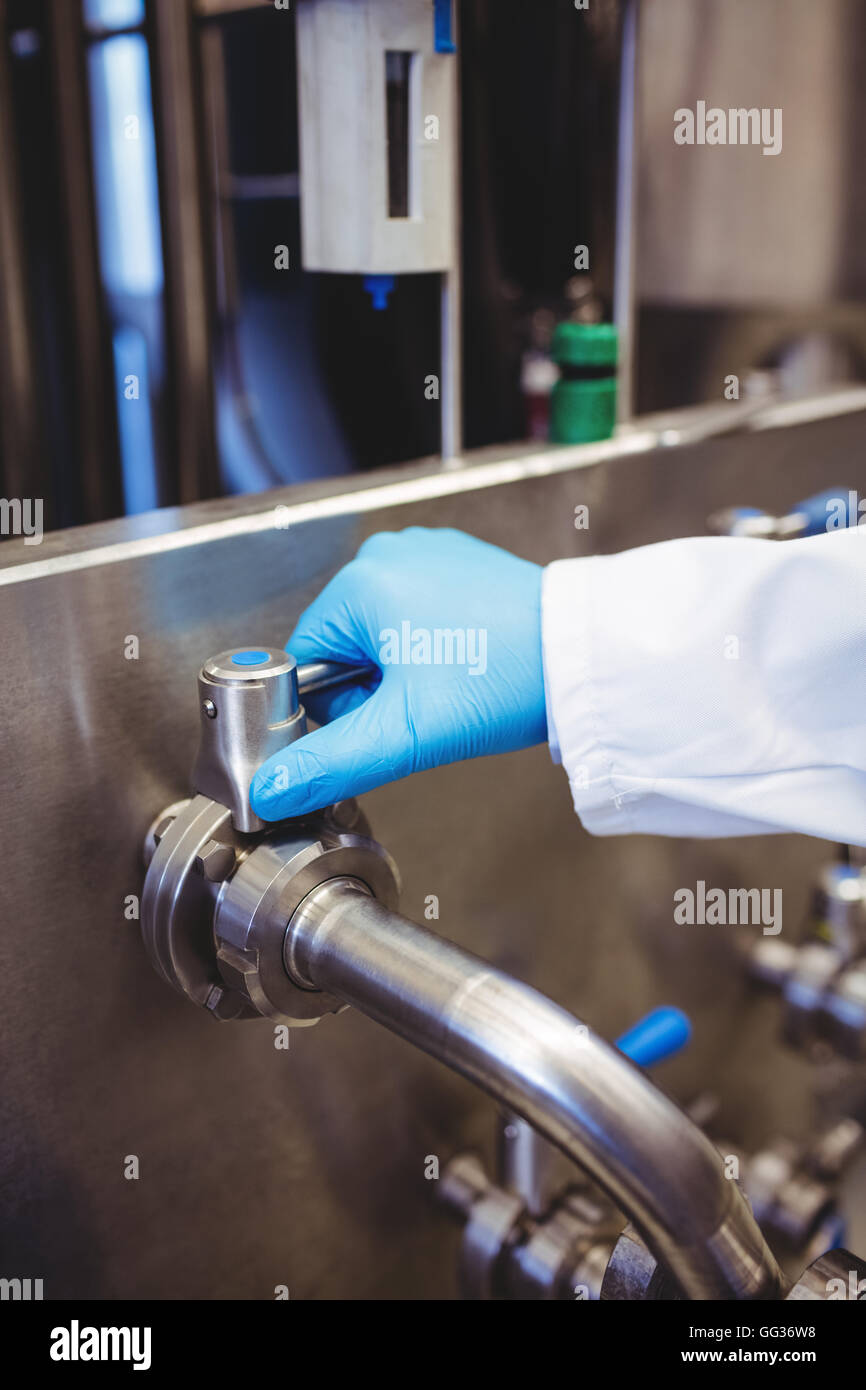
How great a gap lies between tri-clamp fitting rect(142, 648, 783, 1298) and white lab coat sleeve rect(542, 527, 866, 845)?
0.38 ft

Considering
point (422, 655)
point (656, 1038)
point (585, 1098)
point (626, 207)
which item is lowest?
point (656, 1038)

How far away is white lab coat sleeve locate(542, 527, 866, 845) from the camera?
0.50 meters

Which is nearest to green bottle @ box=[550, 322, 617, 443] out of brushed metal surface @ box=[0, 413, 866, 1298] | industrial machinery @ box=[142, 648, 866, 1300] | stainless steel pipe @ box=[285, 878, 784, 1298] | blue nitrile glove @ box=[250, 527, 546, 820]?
brushed metal surface @ box=[0, 413, 866, 1298]

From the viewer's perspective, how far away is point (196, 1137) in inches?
22.6

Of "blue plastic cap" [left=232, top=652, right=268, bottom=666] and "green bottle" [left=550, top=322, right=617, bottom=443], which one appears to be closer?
"blue plastic cap" [left=232, top=652, right=268, bottom=666]

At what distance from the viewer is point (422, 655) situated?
0.52 meters

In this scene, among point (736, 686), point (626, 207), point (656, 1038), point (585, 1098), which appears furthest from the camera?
point (626, 207)

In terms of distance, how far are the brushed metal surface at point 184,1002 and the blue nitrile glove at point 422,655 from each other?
41mm

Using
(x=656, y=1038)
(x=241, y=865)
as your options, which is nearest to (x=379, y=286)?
(x=241, y=865)

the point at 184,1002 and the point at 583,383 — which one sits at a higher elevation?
the point at 583,383

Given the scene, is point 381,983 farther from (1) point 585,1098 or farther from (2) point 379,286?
(2) point 379,286

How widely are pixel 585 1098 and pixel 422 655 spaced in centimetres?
22

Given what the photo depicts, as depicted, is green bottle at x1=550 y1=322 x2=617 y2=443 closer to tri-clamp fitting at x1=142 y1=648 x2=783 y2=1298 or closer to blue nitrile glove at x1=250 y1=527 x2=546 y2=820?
blue nitrile glove at x1=250 y1=527 x2=546 y2=820
